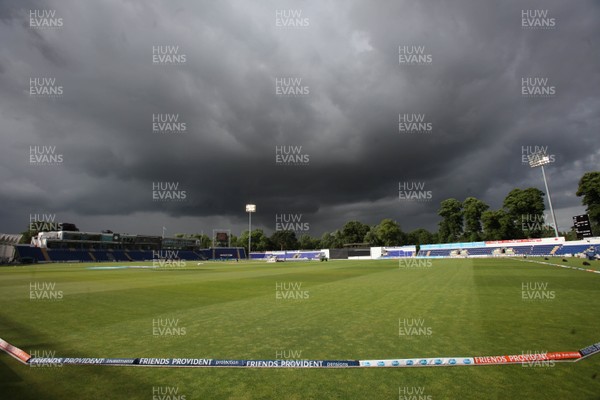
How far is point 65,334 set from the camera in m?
8.77

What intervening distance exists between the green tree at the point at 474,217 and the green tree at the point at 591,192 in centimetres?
2828

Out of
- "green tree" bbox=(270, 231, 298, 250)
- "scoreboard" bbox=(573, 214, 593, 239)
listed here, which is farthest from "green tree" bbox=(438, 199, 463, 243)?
"green tree" bbox=(270, 231, 298, 250)

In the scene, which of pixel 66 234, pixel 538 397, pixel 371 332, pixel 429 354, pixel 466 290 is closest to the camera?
pixel 538 397

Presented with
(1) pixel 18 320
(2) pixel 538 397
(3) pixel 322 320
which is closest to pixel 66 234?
(1) pixel 18 320

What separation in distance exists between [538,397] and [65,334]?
1155 cm

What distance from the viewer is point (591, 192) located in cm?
7081

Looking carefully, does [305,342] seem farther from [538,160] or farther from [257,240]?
[257,240]

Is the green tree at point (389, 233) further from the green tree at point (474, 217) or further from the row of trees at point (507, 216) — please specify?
the green tree at point (474, 217)

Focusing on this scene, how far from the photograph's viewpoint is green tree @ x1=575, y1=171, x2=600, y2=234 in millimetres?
69312

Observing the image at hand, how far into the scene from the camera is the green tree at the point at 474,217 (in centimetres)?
10019

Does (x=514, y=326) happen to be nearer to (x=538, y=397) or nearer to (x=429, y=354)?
(x=429, y=354)

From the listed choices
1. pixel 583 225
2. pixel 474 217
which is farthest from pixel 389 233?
pixel 583 225

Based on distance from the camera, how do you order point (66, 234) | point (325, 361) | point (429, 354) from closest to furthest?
point (325, 361)
point (429, 354)
point (66, 234)

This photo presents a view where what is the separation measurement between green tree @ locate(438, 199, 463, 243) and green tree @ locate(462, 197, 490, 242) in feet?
10.6
